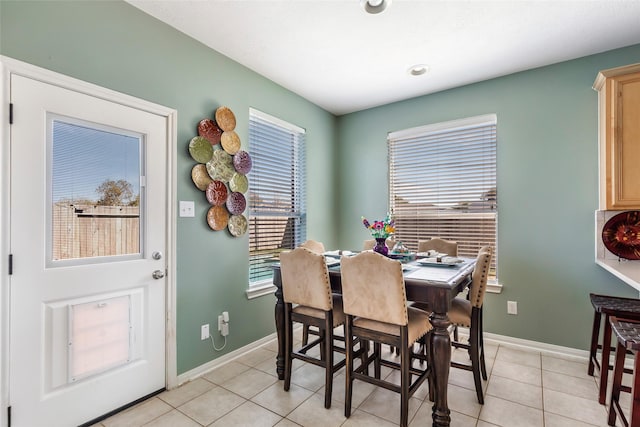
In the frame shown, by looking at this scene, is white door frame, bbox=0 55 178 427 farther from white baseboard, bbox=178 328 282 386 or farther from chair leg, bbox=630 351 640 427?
chair leg, bbox=630 351 640 427

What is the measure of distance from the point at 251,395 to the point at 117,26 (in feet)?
8.75

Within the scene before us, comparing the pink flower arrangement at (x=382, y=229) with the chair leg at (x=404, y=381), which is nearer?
the chair leg at (x=404, y=381)

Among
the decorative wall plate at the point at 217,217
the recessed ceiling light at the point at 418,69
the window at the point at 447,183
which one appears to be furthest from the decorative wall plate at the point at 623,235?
the decorative wall plate at the point at 217,217

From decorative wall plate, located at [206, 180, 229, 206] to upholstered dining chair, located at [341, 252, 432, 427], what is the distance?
1.25 meters

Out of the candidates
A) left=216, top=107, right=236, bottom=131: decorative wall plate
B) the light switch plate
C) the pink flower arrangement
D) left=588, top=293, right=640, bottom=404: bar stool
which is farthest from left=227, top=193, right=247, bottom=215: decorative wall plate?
left=588, top=293, right=640, bottom=404: bar stool

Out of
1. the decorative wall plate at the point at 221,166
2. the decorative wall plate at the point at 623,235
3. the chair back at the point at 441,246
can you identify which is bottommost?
the chair back at the point at 441,246

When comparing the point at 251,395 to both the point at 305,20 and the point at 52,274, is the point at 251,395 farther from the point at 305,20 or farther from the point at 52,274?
the point at 305,20

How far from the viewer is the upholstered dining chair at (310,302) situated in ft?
6.68

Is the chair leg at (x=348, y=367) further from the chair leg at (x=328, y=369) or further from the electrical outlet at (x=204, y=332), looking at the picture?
the electrical outlet at (x=204, y=332)

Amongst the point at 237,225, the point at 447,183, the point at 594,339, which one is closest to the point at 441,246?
the point at 447,183

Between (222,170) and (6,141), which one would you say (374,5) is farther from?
(6,141)

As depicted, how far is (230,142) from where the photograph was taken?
2.67m

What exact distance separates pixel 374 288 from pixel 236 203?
4.90 feet

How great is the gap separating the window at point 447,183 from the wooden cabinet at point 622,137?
879 millimetres
